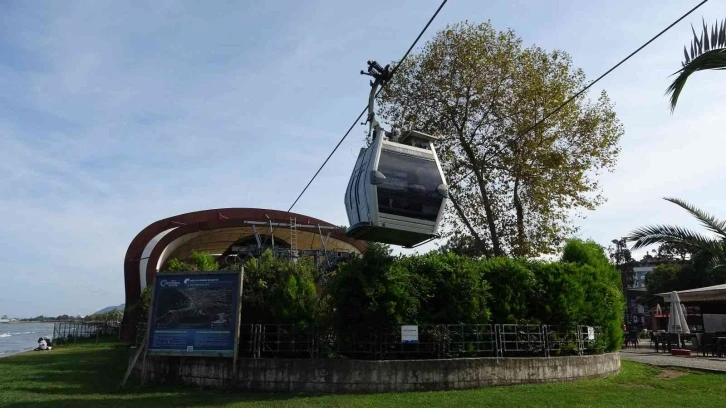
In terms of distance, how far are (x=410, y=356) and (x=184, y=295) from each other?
20.6ft

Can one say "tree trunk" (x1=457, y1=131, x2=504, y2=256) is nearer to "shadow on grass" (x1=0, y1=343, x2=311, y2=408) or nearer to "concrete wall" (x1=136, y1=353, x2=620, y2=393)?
"concrete wall" (x1=136, y1=353, x2=620, y2=393)

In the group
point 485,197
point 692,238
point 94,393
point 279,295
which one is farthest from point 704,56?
point 485,197

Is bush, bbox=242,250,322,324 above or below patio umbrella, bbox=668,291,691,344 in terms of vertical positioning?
above

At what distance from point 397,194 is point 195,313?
645cm

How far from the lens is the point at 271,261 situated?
1647 cm

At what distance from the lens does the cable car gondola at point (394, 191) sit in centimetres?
1252

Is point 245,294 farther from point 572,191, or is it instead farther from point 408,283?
point 572,191

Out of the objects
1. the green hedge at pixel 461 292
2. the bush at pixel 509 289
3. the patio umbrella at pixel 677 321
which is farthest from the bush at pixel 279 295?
the patio umbrella at pixel 677 321

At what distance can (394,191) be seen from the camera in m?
12.6

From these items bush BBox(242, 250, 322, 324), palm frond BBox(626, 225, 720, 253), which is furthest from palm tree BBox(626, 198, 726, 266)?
bush BBox(242, 250, 322, 324)

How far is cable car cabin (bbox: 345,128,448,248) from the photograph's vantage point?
12539mm

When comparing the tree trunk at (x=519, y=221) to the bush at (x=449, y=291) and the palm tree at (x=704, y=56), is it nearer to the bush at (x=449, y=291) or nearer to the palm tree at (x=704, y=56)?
the bush at (x=449, y=291)

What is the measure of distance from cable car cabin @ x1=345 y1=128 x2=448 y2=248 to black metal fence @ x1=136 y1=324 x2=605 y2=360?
2.42 metres

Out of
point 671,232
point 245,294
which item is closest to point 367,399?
point 245,294
